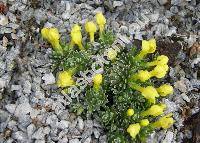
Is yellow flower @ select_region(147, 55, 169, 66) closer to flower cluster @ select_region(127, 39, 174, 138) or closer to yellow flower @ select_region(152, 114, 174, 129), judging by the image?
flower cluster @ select_region(127, 39, 174, 138)


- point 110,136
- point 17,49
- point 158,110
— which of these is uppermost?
point 17,49

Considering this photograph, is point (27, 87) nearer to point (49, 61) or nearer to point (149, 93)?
point (49, 61)

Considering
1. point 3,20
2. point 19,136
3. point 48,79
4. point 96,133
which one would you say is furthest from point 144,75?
point 3,20

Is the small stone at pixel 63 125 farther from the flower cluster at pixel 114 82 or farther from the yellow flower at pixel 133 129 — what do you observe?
the yellow flower at pixel 133 129

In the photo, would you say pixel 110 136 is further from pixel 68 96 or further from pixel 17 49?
pixel 17 49

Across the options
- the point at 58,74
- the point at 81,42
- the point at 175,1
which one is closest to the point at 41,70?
the point at 58,74
